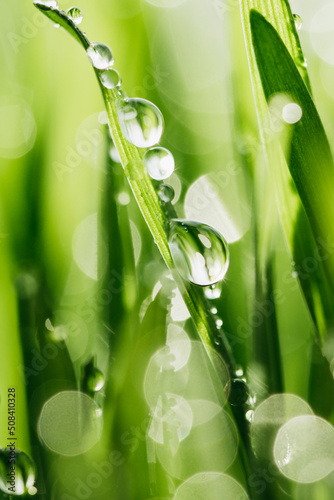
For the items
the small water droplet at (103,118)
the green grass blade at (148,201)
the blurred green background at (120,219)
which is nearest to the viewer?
the green grass blade at (148,201)

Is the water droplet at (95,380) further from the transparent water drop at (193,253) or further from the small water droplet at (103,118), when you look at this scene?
the small water droplet at (103,118)

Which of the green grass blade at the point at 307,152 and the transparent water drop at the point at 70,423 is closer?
the green grass blade at the point at 307,152

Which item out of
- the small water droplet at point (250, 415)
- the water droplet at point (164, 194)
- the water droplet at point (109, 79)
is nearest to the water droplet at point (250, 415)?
the small water droplet at point (250, 415)

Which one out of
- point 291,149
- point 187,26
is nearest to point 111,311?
point 291,149

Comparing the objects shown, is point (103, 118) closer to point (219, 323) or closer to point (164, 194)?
point (164, 194)

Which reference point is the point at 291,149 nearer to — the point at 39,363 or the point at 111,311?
the point at 111,311

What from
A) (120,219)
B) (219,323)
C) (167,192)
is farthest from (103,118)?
(219,323)
